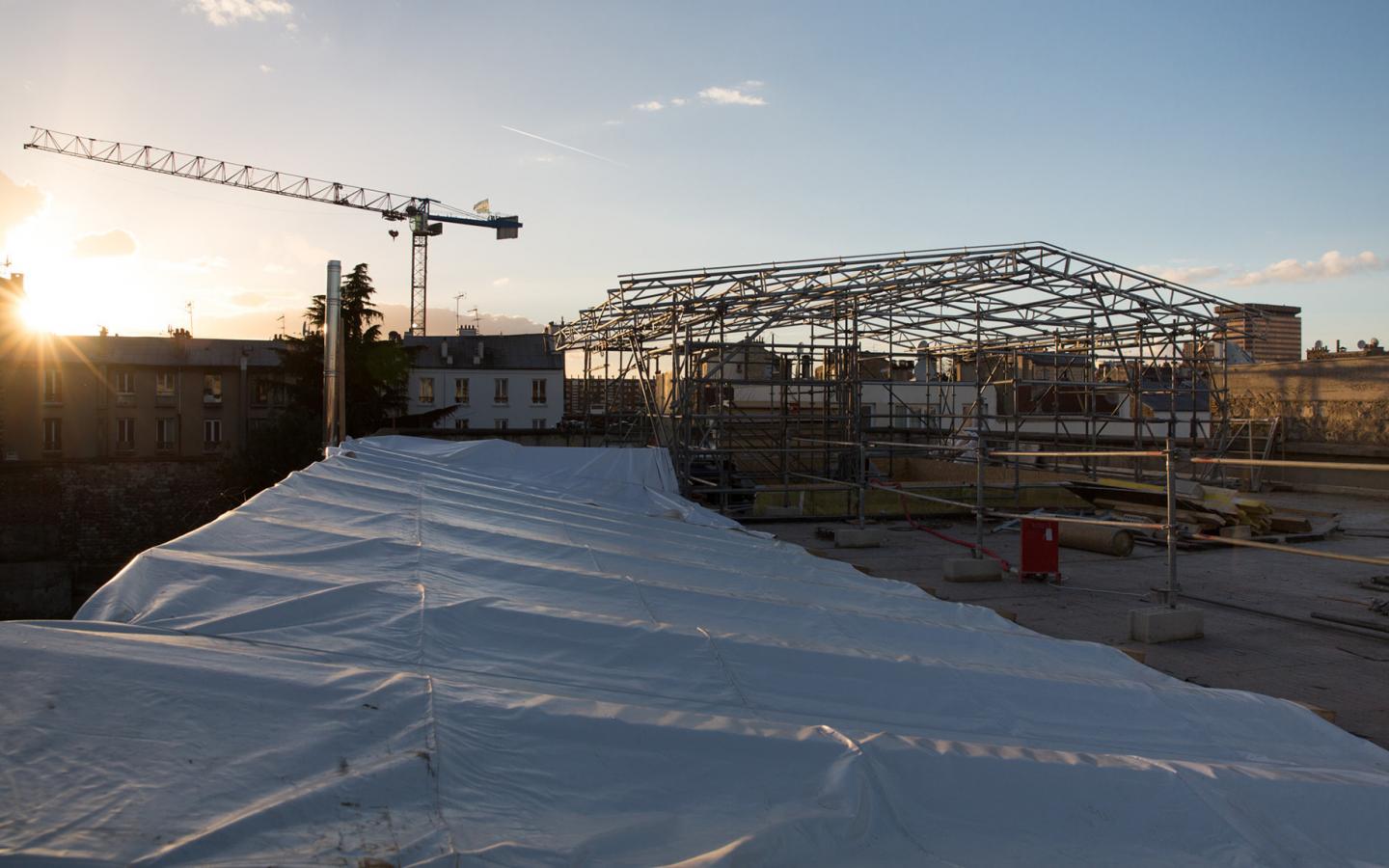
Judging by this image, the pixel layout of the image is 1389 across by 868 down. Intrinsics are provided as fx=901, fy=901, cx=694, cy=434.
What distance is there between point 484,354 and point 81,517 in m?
19.7

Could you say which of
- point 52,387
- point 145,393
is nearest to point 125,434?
point 145,393

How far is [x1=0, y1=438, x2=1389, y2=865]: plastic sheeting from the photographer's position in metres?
1.76

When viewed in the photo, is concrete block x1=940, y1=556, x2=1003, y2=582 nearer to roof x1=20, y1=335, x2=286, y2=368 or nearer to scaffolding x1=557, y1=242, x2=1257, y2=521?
scaffolding x1=557, y1=242, x2=1257, y2=521

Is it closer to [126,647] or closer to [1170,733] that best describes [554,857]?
[126,647]

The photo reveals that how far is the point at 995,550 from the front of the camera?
1181 cm

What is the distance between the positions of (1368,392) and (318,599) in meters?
25.3

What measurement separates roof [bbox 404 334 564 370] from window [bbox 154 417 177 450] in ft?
→ 35.4

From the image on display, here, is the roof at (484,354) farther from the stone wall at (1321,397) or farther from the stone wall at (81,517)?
the stone wall at (1321,397)

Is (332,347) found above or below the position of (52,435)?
above

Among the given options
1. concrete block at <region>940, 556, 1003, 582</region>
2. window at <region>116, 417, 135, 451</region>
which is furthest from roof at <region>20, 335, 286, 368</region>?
concrete block at <region>940, 556, 1003, 582</region>

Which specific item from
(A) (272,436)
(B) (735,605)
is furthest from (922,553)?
(A) (272,436)

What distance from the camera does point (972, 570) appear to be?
9320mm

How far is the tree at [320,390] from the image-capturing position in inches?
1153

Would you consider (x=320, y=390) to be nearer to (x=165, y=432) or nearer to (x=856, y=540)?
(x=165, y=432)
